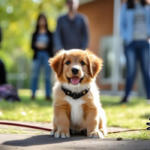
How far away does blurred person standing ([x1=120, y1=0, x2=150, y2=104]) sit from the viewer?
890cm

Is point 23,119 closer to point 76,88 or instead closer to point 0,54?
point 76,88

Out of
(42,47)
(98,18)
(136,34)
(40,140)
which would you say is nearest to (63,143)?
(40,140)

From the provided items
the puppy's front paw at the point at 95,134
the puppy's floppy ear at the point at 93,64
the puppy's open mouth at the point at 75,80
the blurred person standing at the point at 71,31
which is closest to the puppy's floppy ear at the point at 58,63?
the puppy's open mouth at the point at 75,80

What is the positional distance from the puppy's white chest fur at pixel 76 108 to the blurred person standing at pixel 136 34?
4.97 metres

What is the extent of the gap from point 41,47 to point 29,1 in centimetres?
842

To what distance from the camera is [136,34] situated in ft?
29.2

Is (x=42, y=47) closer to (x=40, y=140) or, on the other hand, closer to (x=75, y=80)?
(x=75, y=80)

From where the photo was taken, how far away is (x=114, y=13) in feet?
59.8

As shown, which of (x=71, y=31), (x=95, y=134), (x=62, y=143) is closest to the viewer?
(x=62, y=143)

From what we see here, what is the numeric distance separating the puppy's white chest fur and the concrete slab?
0.28 meters

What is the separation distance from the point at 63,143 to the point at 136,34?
5.78 meters

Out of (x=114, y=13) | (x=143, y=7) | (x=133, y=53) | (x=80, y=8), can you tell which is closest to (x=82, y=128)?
(x=133, y=53)

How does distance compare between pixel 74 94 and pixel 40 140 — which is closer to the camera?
pixel 40 140

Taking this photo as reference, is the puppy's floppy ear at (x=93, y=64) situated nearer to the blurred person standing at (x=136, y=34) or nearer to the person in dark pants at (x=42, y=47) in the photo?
the blurred person standing at (x=136, y=34)
